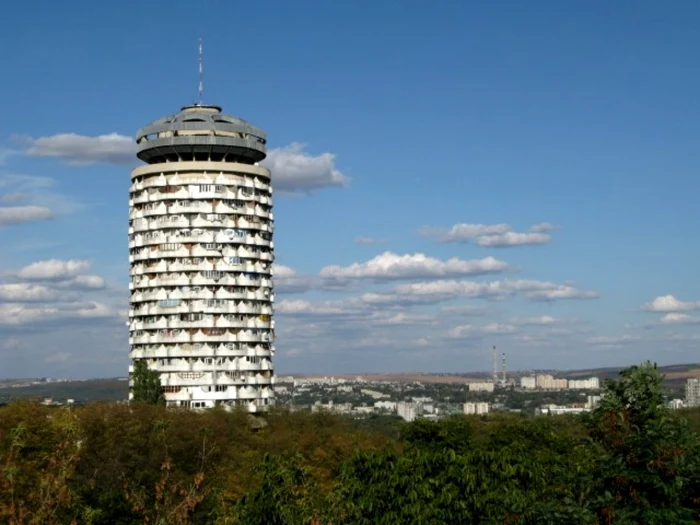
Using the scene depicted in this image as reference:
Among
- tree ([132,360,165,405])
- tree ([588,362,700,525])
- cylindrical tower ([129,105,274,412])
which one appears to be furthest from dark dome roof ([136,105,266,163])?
tree ([588,362,700,525])

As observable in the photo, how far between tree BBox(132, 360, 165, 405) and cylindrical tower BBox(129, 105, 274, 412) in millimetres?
1706

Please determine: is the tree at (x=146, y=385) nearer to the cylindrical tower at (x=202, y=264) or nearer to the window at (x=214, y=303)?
the cylindrical tower at (x=202, y=264)

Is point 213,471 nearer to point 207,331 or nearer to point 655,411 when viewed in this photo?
point 207,331

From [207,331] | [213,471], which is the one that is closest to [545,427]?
[213,471]

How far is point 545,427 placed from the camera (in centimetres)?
7694

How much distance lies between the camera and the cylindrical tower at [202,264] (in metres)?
104

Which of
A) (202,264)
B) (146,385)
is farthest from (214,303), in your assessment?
(146,385)

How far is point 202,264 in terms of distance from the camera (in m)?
104

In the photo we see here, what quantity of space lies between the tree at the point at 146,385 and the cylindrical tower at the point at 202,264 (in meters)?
1.71

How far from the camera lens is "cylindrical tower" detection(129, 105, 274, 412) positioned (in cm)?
10375

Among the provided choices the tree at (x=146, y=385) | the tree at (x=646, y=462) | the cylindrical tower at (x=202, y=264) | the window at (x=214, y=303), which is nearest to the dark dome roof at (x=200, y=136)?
the cylindrical tower at (x=202, y=264)

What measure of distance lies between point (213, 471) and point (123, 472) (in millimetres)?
7430

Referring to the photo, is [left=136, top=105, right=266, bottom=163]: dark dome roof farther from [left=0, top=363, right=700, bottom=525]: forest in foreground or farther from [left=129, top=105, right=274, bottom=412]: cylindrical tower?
[left=0, top=363, right=700, bottom=525]: forest in foreground

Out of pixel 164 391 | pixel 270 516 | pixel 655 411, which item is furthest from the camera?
pixel 164 391
